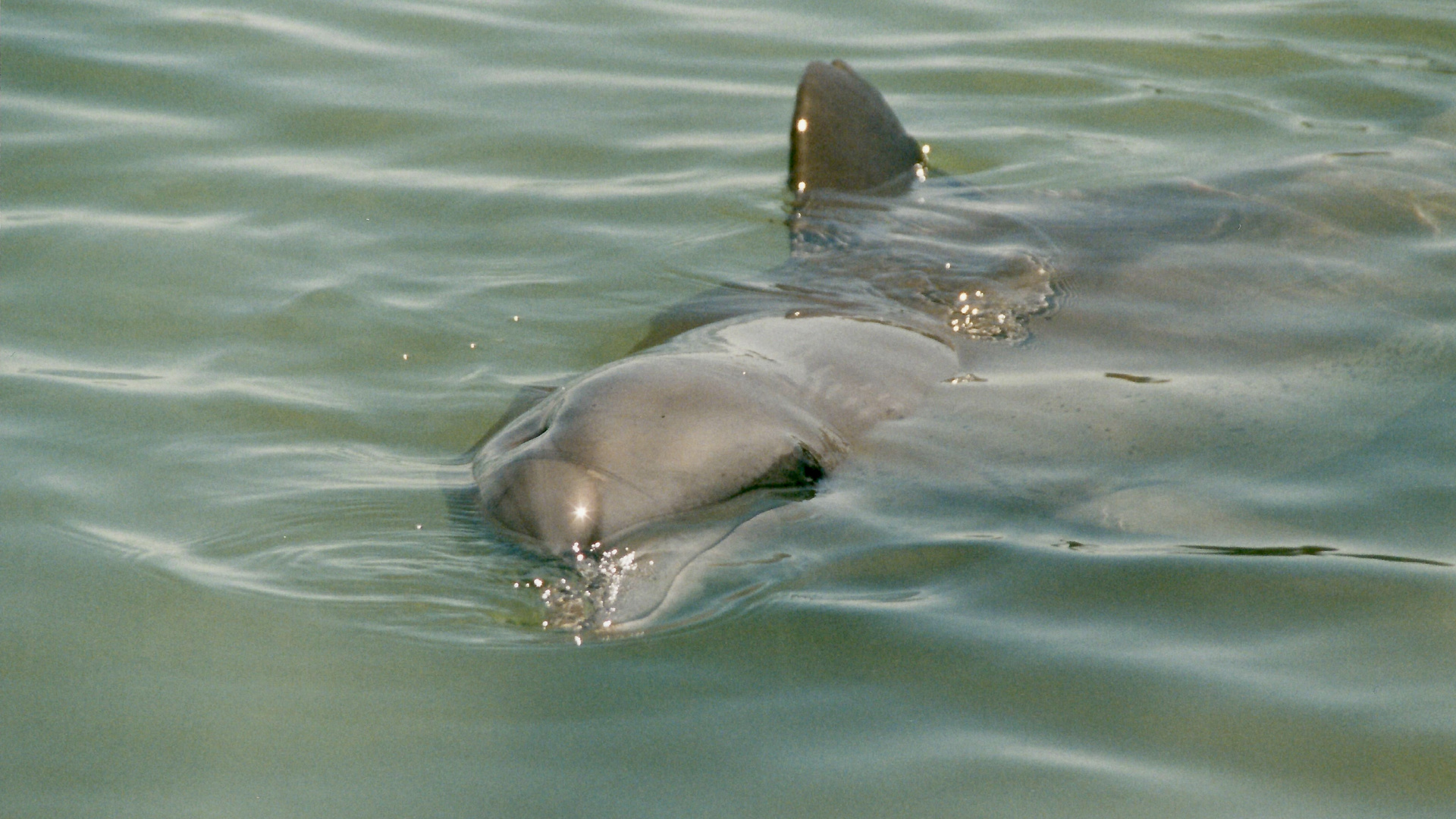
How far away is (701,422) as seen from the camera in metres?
4.36

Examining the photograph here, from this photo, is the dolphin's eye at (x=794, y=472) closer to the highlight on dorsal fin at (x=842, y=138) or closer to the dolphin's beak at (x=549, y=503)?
the dolphin's beak at (x=549, y=503)

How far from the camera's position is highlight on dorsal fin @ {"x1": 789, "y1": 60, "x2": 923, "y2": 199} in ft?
23.8

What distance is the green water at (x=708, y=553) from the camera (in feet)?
11.4

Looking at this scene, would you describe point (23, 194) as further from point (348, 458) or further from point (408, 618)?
point (408, 618)

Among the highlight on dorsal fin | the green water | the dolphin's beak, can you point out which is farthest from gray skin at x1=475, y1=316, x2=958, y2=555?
the highlight on dorsal fin

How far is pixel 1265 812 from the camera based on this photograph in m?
3.27

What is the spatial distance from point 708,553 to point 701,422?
1.33 ft

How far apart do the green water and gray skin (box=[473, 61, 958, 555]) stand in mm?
125

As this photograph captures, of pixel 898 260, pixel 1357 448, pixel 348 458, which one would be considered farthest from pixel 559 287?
pixel 1357 448

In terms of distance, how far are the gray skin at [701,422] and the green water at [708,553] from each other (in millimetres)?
125

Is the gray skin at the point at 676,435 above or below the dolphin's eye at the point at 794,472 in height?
above

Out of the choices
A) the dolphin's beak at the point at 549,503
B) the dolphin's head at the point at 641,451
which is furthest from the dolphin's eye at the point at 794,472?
the dolphin's beak at the point at 549,503

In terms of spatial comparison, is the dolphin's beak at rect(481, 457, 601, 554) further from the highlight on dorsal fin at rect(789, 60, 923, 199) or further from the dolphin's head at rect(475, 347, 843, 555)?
the highlight on dorsal fin at rect(789, 60, 923, 199)

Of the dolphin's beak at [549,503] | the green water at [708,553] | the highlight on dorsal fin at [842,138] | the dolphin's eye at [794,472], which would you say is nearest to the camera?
the green water at [708,553]
